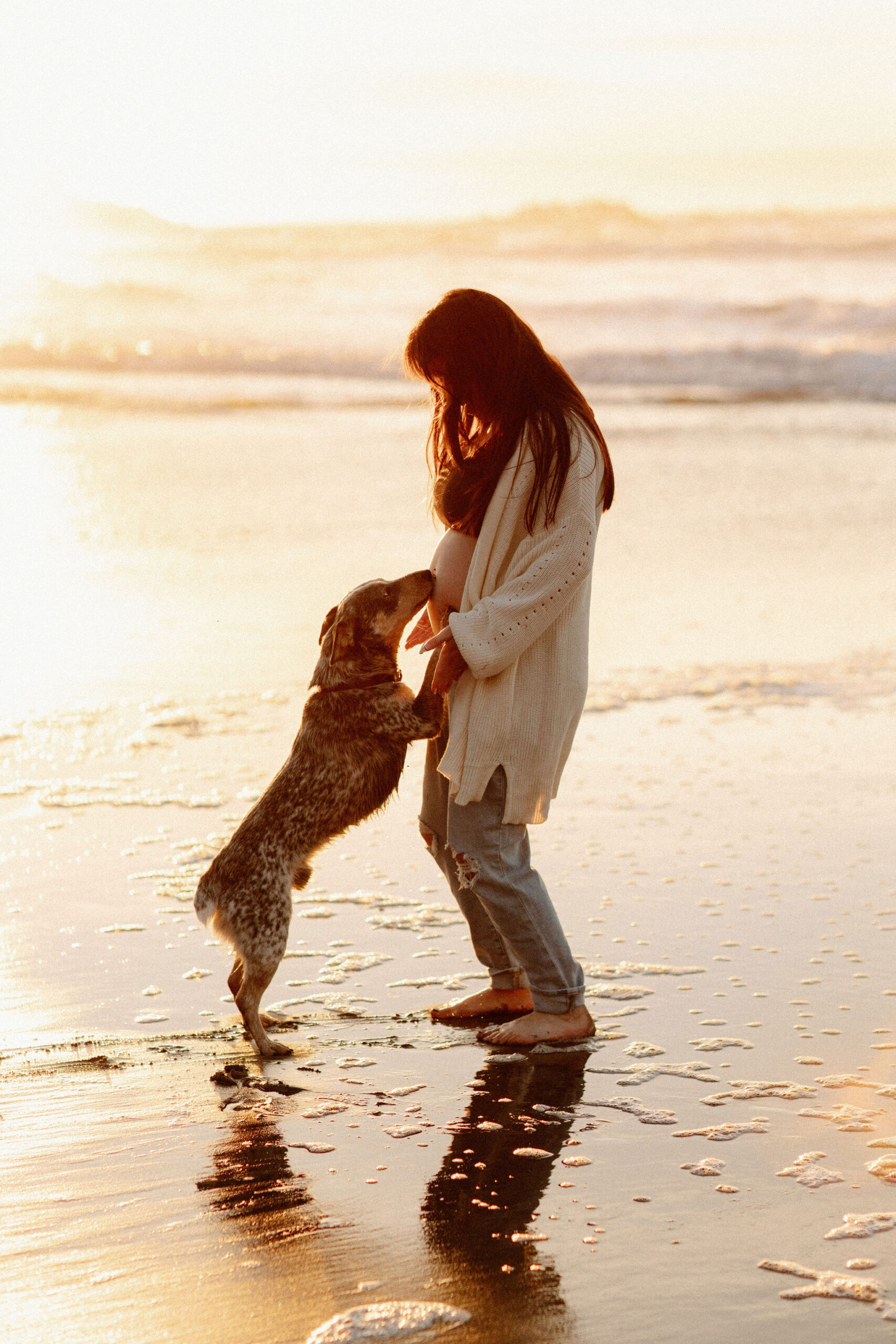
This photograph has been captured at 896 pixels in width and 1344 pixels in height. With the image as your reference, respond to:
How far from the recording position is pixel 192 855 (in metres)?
5.70

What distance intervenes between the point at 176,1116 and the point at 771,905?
2.40m

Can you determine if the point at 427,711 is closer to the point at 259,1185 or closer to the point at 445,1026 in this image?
the point at 445,1026

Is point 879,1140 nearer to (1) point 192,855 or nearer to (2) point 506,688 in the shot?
(2) point 506,688

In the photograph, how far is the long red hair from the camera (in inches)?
156

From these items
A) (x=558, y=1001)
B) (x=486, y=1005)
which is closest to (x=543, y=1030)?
(x=558, y=1001)

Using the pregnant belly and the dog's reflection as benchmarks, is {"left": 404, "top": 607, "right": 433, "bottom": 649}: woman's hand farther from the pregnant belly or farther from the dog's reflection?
the dog's reflection

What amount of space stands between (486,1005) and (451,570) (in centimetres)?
133

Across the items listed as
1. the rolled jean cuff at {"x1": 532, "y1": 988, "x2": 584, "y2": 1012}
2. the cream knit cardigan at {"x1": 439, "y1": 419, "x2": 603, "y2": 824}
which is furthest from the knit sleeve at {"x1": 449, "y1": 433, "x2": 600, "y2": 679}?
the rolled jean cuff at {"x1": 532, "y1": 988, "x2": 584, "y2": 1012}

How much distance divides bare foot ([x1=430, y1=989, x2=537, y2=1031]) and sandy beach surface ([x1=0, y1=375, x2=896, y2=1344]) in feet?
0.40

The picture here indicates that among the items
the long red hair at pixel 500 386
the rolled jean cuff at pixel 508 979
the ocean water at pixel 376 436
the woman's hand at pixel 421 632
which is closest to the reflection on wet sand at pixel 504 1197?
the rolled jean cuff at pixel 508 979

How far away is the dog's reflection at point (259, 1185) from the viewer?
314cm

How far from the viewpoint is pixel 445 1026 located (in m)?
4.33

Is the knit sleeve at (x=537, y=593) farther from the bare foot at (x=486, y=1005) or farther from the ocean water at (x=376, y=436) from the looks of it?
the ocean water at (x=376, y=436)

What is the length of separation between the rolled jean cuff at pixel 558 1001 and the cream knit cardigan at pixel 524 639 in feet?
1.68
